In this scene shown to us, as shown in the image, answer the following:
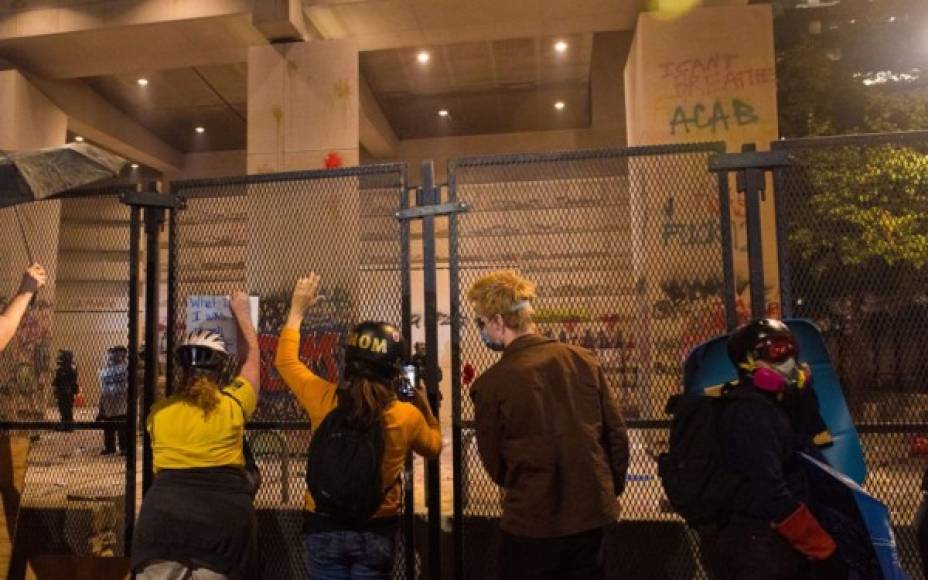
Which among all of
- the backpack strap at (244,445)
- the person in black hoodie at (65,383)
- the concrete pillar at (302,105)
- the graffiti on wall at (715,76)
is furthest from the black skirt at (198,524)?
the graffiti on wall at (715,76)

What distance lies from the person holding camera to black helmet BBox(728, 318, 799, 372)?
133 centimetres

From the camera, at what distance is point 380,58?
1233 centimetres

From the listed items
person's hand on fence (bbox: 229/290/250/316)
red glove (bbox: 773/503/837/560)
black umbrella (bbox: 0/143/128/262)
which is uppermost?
black umbrella (bbox: 0/143/128/262)

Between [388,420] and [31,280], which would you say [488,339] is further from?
[31,280]

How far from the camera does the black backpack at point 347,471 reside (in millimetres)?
2650

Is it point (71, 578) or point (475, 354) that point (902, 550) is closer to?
point (475, 354)

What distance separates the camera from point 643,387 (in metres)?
3.54

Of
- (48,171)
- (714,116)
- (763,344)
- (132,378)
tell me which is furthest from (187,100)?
(763,344)

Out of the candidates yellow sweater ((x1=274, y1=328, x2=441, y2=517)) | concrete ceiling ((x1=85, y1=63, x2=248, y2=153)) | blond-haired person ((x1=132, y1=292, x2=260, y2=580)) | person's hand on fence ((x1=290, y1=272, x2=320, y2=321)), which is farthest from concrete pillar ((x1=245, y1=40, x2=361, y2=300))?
blond-haired person ((x1=132, y1=292, x2=260, y2=580))

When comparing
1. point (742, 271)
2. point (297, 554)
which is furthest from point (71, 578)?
point (742, 271)

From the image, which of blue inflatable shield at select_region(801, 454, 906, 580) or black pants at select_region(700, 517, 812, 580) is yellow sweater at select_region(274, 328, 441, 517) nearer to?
black pants at select_region(700, 517, 812, 580)

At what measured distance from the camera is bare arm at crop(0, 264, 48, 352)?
11.1 ft

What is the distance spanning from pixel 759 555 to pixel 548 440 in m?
0.81

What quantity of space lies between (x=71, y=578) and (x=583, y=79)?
40.6 ft
